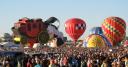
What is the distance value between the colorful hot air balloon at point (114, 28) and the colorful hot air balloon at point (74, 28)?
567cm

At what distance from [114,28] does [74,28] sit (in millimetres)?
7437

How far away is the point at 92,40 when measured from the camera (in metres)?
52.8

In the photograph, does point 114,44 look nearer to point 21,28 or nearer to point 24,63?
point 21,28

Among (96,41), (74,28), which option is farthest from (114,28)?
(74,28)

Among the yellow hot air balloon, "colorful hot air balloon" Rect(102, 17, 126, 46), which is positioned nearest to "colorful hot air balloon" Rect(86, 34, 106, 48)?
the yellow hot air balloon

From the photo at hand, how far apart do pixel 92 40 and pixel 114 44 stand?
10.4 feet

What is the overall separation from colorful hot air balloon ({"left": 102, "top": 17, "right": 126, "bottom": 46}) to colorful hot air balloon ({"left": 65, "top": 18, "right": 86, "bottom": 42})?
567cm

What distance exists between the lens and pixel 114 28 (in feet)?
172

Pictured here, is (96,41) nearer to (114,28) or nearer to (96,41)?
(96,41)

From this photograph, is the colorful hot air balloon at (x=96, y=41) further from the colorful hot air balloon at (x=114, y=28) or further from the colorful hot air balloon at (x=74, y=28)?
the colorful hot air balloon at (x=74, y=28)

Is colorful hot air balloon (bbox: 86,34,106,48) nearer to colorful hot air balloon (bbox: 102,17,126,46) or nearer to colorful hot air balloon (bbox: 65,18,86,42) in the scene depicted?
colorful hot air balloon (bbox: 102,17,126,46)

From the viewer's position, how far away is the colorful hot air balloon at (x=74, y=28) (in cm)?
5797

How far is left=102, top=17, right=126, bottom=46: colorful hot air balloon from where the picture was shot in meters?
52.3

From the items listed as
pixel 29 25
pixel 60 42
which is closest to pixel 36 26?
pixel 29 25
